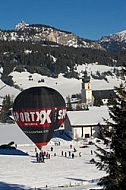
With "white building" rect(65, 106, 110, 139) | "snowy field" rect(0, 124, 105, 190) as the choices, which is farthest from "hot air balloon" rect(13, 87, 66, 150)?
"white building" rect(65, 106, 110, 139)

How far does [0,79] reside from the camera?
186625mm

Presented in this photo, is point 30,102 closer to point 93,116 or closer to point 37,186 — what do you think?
point 37,186

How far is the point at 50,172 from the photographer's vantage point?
1156 inches

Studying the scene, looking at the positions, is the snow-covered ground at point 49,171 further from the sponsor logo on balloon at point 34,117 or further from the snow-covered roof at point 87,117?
the snow-covered roof at point 87,117

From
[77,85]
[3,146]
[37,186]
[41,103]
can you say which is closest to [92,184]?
[37,186]

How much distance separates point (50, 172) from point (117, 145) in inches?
712

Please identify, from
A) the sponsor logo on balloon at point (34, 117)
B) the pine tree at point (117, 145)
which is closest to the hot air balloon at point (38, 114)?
the sponsor logo on balloon at point (34, 117)

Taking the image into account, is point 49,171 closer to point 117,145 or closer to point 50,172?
point 50,172

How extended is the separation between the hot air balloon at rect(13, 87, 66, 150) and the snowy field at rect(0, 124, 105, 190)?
2.32 meters

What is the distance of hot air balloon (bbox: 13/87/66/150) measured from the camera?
33.7 meters

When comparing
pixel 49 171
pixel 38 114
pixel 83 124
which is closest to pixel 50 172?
pixel 49 171

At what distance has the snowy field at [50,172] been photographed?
79.8 feet

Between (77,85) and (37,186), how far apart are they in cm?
16040

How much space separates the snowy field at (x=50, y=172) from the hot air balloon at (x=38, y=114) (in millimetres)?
2320
